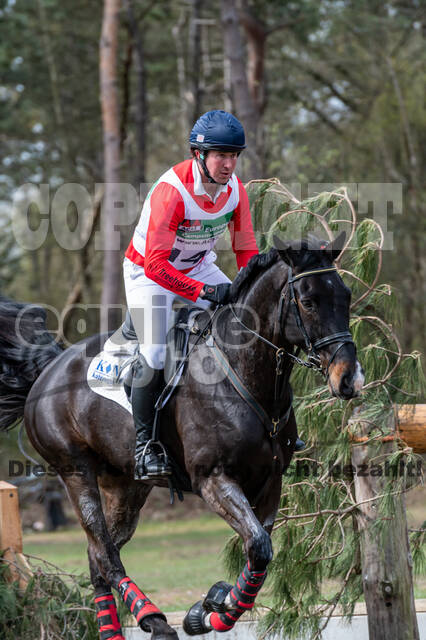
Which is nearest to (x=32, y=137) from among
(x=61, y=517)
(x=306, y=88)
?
(x=306, y=88)

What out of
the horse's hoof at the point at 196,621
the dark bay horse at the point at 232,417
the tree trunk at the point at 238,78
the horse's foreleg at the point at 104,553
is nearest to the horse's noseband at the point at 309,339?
the dark bay horse at the point at 232,417

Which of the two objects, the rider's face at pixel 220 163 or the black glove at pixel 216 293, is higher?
the rider's face at pixel 220 163

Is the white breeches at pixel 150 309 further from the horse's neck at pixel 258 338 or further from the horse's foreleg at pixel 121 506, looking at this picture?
the horse's foreleg at pixel 121 506

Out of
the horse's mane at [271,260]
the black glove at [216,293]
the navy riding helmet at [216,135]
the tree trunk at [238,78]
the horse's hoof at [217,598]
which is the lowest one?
Answer: the horse's hoof at [217,598]

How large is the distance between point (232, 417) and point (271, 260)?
0.82 m

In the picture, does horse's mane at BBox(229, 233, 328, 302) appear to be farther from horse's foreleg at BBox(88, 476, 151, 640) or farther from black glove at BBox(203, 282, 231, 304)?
horse's foreleg at BBox(88, 476, 151, 640)

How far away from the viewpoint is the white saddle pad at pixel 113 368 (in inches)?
178

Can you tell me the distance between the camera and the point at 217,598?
3.86 meters

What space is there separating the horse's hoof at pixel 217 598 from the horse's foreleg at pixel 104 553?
319mm

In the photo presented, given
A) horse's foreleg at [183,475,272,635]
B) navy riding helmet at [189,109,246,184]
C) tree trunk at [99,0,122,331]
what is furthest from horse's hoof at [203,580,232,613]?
tree trunk at [99,0,122,331]

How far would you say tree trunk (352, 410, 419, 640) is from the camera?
457cm

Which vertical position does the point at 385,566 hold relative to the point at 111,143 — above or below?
below

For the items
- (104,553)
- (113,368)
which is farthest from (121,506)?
(113,368)

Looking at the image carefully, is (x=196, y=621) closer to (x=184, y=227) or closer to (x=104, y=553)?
(x=104, y=553)
